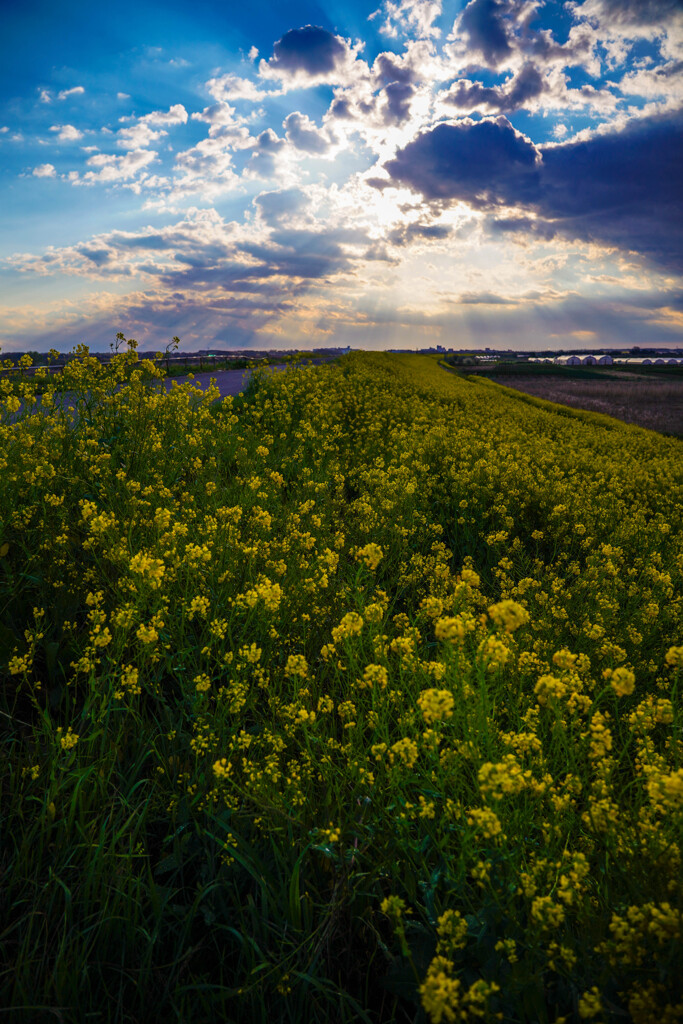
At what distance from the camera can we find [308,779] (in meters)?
2.06

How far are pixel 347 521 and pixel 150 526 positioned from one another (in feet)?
7.34

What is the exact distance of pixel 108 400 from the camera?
18.1 feet

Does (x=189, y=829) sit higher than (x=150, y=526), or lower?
lower

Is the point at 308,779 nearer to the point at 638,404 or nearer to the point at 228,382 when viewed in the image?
the point at 228,382

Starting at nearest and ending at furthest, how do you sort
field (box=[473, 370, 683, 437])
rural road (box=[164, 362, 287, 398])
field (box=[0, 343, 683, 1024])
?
field (box=[0, 343, 683, 1024]) → rural road (box=[164, 362, 287, 398]) → field (box=[473, 370, 683, 437])

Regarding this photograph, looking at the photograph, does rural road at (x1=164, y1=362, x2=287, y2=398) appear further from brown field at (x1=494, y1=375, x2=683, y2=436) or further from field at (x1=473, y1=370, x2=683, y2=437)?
brown field at (x1=494, y1=375, x2=683, y2=436)

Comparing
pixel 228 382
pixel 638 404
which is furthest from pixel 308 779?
pixel 638 404

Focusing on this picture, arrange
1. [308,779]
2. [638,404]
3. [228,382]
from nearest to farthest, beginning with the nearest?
[308,779] < [228,382] < [638,404]

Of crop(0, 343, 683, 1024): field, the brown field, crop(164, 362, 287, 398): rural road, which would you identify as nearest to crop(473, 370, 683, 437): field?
the brown field

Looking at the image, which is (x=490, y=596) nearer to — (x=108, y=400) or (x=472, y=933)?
(x=472, y=933)

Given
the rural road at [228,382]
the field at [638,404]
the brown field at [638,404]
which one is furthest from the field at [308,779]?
the brown field at [638,404]

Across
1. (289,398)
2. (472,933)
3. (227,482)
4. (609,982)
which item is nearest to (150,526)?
(227,482)

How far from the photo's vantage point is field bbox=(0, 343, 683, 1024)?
152 cm

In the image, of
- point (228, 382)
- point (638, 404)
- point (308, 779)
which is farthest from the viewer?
point (638, 404)
